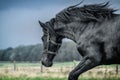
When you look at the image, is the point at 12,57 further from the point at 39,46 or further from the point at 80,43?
the point at 80,43

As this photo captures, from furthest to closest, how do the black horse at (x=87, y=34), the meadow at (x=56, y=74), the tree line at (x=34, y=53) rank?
the tree line at (x=34, y=53) → the meadow at (x=56, y=74) → the black horse at (x=87, y=34)

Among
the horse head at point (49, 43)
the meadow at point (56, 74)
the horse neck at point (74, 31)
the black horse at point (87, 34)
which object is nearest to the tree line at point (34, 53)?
the meadow at point (56, 74)

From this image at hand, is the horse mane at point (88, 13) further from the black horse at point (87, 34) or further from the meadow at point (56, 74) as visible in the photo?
the meadow at point (56, 74)

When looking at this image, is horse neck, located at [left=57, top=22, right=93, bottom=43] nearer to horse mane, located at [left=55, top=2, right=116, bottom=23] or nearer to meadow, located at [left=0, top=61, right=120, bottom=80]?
horse mane, located at [left=55, top=2, right=116, bottom=23]

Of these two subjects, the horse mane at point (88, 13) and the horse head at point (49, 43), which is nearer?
the horse mane at point (88, 13)

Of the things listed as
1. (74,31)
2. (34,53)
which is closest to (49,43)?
(74,31)

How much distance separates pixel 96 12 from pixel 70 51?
17.6m

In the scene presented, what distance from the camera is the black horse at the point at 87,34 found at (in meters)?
5.40

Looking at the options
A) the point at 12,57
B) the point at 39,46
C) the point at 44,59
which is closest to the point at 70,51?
the point at 39,46

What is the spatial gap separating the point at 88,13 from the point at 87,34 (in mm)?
527

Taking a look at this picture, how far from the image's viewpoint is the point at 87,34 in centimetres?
563

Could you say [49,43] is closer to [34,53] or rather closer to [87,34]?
[87,34]

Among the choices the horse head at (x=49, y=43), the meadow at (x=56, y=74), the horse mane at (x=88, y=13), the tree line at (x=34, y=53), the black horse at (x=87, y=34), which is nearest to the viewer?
the black horse at (x=87, y=34)

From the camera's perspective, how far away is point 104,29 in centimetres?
551
